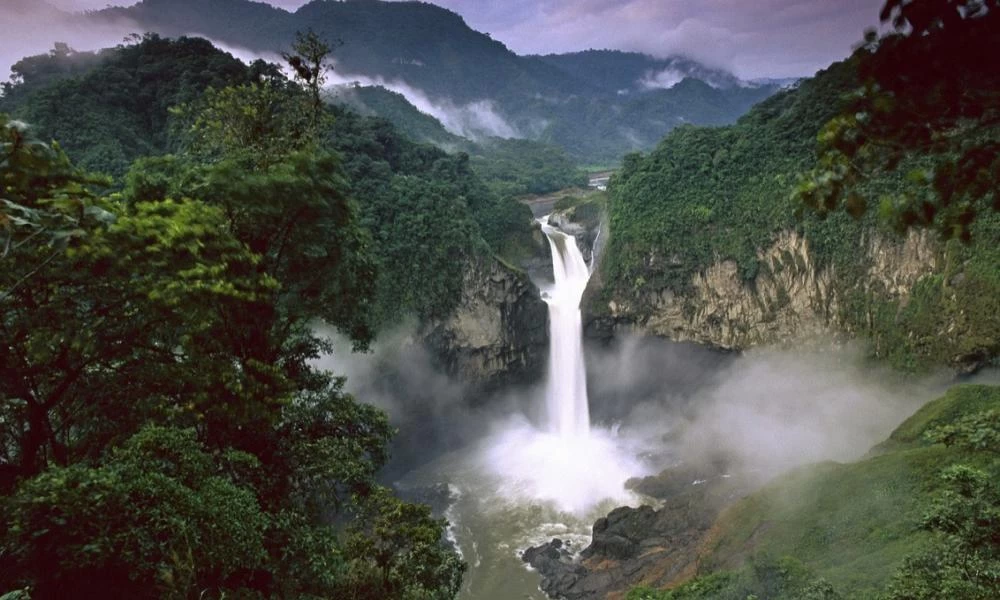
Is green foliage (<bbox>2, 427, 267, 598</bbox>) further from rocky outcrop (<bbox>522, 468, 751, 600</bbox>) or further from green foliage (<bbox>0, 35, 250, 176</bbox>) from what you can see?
green foliage (<bbox>0, 35, 250, 176</bbox>)

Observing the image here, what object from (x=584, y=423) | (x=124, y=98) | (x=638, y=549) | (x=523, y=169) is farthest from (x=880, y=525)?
(x=523, y=169)

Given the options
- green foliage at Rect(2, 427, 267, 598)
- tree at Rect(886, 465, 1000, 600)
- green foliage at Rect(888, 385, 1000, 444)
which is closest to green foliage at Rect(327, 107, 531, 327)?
green foliage at Rect(888, 385, 1000, 444)

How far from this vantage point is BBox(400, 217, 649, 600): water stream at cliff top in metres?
20.1

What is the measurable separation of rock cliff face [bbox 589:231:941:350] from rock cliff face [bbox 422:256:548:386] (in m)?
4.07

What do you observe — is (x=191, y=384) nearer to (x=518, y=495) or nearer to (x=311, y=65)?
(x=311, y=65)

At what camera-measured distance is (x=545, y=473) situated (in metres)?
25.3

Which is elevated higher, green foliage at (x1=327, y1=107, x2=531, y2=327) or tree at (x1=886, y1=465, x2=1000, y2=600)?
green foliage at (x1=327, y1=107, x2=531, y2=327)

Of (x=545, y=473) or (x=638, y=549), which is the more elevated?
(x=545, y=473)

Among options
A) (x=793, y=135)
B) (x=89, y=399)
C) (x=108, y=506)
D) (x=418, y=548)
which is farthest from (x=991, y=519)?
(x=793, y=135)

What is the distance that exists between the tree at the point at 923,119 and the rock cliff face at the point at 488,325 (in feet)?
83.4

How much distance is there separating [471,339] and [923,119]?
26.4 m

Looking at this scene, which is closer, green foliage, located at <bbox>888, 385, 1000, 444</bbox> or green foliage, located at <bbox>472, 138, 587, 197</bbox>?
green foliage, located at <bbox>888, 385, 1000, 444</bbox>

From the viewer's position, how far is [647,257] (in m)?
29.8

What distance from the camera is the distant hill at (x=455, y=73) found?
106188 mm
